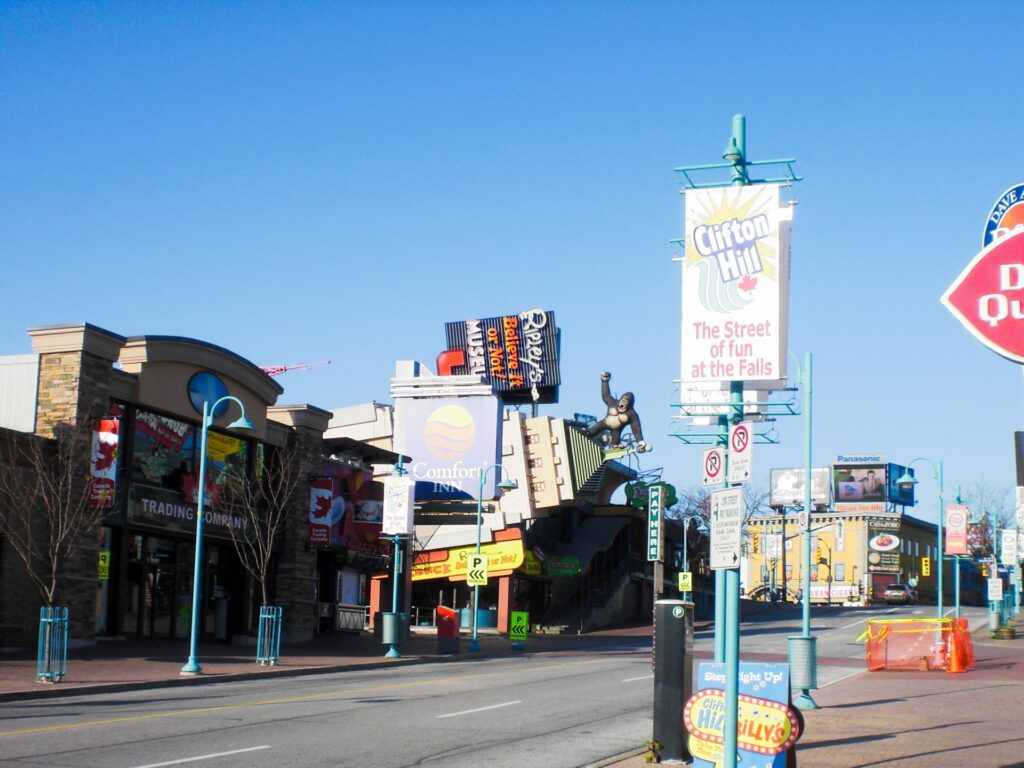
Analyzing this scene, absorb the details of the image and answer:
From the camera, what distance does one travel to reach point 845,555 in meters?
114

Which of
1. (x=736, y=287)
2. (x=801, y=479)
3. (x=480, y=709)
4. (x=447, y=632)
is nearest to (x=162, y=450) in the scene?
(x=447, y=632)

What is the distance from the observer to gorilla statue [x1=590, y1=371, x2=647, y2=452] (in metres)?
63.7

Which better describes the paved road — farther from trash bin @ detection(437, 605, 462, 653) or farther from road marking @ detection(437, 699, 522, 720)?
trash bin @ detection(437, 605, 462, 653)

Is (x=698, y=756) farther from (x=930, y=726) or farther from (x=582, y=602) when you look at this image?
(x=582, y=602)

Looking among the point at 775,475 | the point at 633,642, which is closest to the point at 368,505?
the point at 633,642

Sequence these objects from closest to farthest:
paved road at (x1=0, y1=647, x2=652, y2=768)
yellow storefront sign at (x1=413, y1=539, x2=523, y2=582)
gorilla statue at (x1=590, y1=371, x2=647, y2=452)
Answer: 1. paved road at (x1=0, y1=647, x2=652, y2=768)
2. yellow storefront sign at (x1=413, y1=539, x2=523, y2=582)
3. gorilla statue at (x1=590, y1=371, x2=647, y2=452)

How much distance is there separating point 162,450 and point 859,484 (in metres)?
94.2

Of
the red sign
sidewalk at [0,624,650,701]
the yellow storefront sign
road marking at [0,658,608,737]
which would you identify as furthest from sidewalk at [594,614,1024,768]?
the yellow storefront sign

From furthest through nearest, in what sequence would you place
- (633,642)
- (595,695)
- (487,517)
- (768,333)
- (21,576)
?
(487,517)
(633,642)
(21,576)
(595,695)
(768,333)

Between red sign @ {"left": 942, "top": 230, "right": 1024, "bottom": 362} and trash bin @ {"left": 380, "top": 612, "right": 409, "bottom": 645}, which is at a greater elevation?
red sign @ {"left": 942, "top": 230, "right": 1024, "bottom": 362}

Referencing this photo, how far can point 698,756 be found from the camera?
12.0m

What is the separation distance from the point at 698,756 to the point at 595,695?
457 inches

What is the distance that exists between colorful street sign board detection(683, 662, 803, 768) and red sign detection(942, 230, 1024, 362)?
546 centimetres

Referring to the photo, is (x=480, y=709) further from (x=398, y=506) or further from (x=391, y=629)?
(x=398, y=506)
